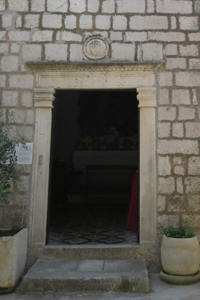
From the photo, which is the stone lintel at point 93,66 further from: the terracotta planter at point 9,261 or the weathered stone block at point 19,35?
the terracotta planter at point 9,261

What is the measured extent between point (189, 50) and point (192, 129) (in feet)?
3.85

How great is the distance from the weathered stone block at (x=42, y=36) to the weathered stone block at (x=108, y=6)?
0.88m

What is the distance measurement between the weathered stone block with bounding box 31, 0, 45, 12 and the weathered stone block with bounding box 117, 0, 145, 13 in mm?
1147

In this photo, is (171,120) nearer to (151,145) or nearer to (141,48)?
(151,145)

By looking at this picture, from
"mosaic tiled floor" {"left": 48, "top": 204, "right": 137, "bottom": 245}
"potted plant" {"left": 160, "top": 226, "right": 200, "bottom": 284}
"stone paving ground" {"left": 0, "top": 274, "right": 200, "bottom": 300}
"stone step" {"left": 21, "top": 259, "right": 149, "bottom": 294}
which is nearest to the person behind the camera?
"stone paving ground" {"left": 0, "top": 274, "right": 200, "bottom": 300}

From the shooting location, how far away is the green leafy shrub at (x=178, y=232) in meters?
3.07

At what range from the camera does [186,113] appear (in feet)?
11.6

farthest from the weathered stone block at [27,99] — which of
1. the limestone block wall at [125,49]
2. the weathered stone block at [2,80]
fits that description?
the weathered stone block at [2,80]

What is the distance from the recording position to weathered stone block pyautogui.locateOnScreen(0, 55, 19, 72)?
3.69 metres

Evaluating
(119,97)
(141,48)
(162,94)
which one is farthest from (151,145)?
(119,97)

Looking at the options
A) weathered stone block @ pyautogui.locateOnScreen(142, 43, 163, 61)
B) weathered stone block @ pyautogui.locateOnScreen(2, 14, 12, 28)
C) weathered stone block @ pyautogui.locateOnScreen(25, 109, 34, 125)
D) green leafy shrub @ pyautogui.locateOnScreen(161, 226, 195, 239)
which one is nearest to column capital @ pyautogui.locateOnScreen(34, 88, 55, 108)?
weathered stone block @ pyautogui.locateOnScreen(25, 109, 34, 125)

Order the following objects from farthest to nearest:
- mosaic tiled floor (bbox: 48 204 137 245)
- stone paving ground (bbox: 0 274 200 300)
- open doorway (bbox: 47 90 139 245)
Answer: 1. open doorway (bbox: 47 90 139 245)
2. mosaic tiled floor (bbox: 48 204 137 245)
3. stone paving ground (bbox: 0 274 200 300)

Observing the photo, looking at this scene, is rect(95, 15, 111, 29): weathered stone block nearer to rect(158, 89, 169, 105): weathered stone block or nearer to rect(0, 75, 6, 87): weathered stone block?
rect(158, 89, 169, 105): weathered stone block

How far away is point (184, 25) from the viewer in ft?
12.1
